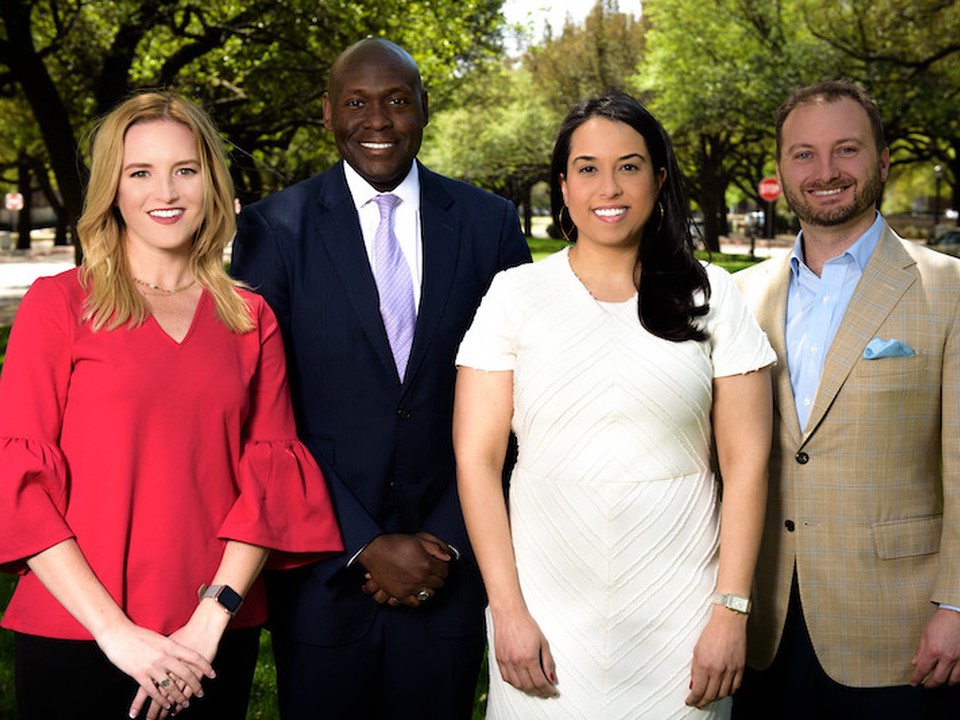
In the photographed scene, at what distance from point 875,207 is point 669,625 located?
177 centimetres

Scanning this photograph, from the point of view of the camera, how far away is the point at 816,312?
11.9 feet

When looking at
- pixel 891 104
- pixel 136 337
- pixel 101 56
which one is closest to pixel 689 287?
pixel 136 337

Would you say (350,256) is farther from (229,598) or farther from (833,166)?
(833,166)

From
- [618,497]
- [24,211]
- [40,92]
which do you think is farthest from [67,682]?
[24,211]

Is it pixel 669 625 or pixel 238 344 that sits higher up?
pixel 238 344

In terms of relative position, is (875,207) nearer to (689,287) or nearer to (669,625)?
(689,287)

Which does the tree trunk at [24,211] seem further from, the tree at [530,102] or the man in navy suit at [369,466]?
the man in navy suit at [369,466]

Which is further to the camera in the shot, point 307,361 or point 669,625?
point 307,361

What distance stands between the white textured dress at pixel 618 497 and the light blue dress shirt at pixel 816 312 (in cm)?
55

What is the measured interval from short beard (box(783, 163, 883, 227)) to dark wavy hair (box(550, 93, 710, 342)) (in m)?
0.64

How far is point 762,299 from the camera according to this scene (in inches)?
147

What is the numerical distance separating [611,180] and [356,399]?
1.13m

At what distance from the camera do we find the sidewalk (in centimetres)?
2206

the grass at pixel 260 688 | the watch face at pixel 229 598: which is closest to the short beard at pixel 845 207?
the watch face at pixel 229 598
